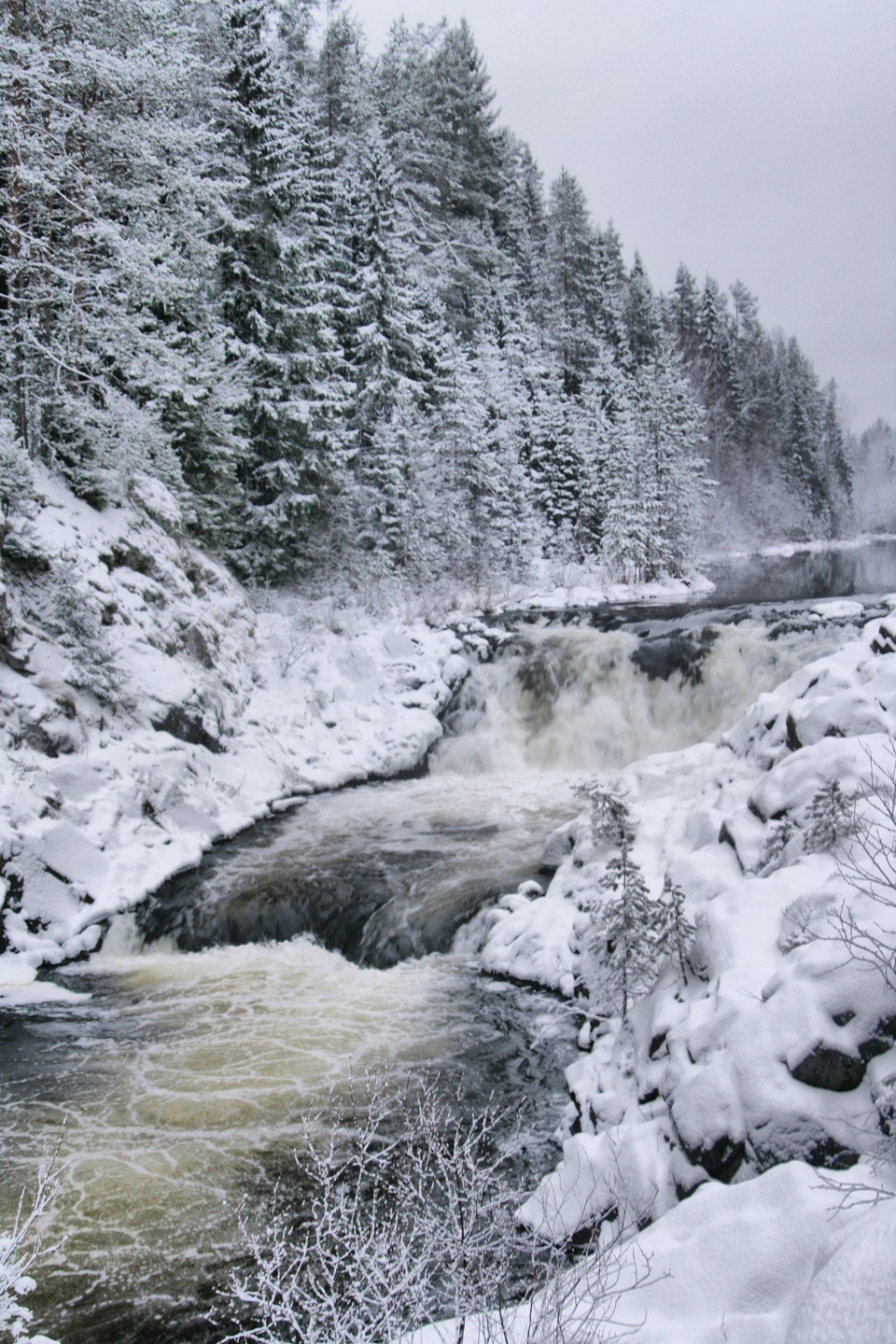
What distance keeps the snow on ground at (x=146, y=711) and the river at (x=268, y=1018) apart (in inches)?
20.7

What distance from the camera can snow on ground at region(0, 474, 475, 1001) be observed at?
333 inches

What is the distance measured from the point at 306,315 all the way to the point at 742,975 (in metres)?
16.6

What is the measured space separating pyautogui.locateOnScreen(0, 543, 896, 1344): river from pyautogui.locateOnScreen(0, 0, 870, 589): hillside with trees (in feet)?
20.6

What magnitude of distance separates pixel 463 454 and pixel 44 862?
1957 centimetres

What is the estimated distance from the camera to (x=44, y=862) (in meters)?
8.34

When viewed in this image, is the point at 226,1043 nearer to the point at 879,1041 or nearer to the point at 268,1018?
the point at 268,1018

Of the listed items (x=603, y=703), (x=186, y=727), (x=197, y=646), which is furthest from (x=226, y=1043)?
(x=603, y=703)

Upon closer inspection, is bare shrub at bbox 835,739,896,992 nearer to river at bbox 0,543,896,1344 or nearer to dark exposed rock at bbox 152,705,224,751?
river at bbox 0,543,896,1344

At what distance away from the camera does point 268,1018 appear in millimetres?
6629

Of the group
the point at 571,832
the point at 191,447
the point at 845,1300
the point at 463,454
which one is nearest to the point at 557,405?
the point at 463,454

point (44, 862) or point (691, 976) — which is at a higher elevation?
point (44, 862)

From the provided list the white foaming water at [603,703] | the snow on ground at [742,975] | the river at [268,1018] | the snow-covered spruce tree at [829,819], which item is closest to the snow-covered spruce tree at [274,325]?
the white foaming water at [603,703]

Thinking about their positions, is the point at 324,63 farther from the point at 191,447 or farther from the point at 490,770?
the point at 490,770

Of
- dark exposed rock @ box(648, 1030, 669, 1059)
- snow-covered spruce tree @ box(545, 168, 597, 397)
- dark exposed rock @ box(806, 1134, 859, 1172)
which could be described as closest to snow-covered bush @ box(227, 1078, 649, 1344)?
dark exposed rock @ box(806, 1134, 859, 1172)
